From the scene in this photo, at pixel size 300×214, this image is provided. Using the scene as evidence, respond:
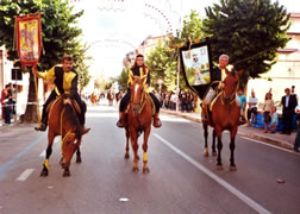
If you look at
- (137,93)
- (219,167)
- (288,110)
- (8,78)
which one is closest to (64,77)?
(137,93)

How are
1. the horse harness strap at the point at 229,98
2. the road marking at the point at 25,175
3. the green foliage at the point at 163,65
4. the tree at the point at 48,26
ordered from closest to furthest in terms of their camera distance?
the road marking at the point at 25,175 → the horse harness strap at the point at 229,98 → the tree at the point at 48,26 → the green foliage at the point at 163,65

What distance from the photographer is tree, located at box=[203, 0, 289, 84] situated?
84.1 feet

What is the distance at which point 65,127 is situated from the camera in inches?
340

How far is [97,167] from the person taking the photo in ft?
33.3

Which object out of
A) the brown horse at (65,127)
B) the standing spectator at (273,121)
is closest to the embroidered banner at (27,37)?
the brown horse at (65,127)

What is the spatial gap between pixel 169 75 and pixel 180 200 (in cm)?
4682

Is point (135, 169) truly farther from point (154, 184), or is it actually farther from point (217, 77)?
point (217, 77)

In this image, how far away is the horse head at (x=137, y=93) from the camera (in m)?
9.17

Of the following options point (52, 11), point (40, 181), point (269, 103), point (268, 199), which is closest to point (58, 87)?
point (40, 181)

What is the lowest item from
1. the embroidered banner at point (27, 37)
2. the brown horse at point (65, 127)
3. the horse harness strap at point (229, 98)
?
the brown horse at point (65, 127)

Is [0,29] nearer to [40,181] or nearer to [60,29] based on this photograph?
[60,29]

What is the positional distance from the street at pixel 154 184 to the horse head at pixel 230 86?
163 centimetres

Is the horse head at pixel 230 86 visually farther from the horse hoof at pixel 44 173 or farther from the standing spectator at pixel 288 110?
the standing spectator at pixel 288 110

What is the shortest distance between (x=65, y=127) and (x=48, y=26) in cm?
1653
